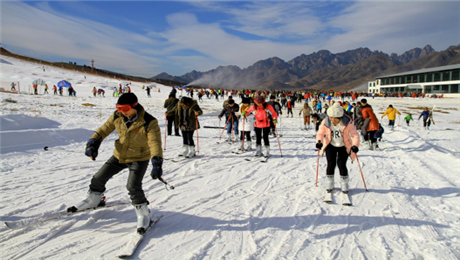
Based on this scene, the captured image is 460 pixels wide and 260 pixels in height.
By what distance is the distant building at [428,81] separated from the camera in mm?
61950

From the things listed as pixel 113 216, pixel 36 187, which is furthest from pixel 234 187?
pixel 36 187

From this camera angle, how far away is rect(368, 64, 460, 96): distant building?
2439 inches

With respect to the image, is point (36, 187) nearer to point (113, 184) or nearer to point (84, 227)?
point (113, 184)

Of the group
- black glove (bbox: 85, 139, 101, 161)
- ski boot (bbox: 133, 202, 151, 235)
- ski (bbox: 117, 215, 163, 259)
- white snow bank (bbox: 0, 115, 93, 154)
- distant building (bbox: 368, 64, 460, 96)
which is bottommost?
ski (bbox: 117, 215, 163, 259)

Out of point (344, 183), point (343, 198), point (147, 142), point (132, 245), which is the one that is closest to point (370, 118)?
point (344, 183)

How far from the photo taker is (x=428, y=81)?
2758 inches

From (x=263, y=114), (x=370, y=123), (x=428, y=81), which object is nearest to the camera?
(x=263, y=114)

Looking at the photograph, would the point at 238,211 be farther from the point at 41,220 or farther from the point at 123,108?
the point at 41,220

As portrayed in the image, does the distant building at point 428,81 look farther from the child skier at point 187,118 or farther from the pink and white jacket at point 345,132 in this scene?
the child skier at point 187,118

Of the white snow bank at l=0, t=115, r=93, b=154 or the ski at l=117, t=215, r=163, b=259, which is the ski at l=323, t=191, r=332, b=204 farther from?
the white snow bank at l=0, t=115, r=93, b=154

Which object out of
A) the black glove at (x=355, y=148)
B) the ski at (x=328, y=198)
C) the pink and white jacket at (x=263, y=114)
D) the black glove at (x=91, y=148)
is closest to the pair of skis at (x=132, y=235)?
the black glove at (x=91, y=148)

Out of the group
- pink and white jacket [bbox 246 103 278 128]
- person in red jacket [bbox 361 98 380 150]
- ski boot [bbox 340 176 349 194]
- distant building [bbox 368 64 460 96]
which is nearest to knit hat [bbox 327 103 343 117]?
ski boot [bbox 340 176 349 194]

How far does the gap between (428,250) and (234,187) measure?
3.25m

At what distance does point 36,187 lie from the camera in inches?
196
